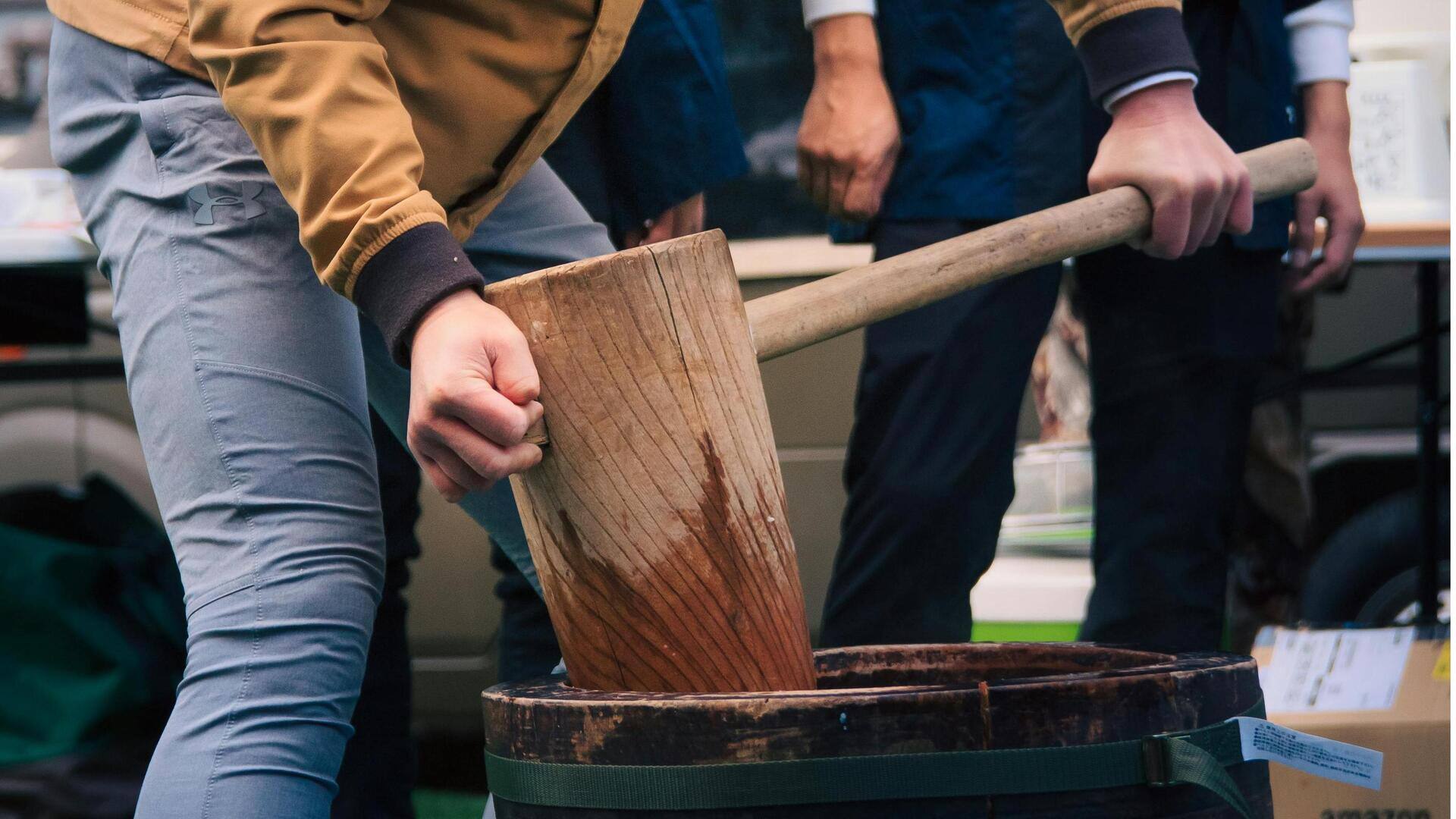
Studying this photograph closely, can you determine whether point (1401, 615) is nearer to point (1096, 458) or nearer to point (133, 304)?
point (1096, 458)

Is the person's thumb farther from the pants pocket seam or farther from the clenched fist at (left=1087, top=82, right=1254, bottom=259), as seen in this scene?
the clenched fist at (left=1087, top=82, right=1254, bottom=259)

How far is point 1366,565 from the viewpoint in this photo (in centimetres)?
300

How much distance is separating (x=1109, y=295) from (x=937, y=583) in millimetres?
459

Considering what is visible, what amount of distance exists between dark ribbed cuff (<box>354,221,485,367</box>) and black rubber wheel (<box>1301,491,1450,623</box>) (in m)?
2.56

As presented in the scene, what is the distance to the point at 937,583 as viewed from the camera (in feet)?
5.40

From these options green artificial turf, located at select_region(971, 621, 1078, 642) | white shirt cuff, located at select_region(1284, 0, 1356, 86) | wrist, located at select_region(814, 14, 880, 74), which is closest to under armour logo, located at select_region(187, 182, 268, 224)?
wrist, located at select_region(814, 14, 880, 74)

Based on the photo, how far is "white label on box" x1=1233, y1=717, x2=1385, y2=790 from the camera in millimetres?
896

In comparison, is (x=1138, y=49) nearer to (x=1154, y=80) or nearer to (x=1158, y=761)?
(x=1154, y=80)

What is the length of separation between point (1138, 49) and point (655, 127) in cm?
63

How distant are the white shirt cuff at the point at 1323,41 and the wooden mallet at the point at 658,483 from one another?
1281mm

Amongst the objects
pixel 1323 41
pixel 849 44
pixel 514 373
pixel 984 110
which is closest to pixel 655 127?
pixel 849 44

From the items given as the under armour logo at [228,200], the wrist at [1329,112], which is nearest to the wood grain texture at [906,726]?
the under armour logo at [228,200]

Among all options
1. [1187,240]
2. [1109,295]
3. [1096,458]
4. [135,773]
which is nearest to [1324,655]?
[1096,458]

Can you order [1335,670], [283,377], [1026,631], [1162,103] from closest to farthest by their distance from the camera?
[283,377]
[1162,103]
[1335,670]
[1026,631]
